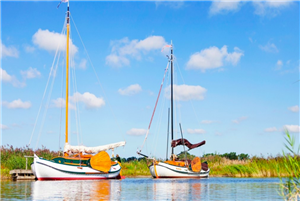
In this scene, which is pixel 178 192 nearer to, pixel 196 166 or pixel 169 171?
pixel 169 171

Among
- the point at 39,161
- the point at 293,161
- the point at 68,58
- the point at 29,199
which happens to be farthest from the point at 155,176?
the point at 293,161

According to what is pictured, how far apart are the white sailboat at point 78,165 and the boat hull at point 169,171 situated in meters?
4.16

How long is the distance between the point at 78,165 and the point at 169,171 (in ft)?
33.4

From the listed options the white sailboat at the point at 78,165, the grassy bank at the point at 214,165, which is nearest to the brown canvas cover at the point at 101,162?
the white sailboat at the point at 78,165

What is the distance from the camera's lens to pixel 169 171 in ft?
137

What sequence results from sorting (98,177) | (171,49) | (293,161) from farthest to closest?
(171,49)
(98,177)
(293,161)

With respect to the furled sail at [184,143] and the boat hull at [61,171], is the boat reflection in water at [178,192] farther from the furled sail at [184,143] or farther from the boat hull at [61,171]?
the furled sail at [184,143]

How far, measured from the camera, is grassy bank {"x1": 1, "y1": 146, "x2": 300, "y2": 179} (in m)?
37.4

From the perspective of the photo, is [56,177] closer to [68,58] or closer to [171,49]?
[68,58]

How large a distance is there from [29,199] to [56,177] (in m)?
20.0

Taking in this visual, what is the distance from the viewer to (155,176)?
41.5 m

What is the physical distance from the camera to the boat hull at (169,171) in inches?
1630

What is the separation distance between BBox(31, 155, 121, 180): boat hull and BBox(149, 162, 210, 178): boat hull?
539cm

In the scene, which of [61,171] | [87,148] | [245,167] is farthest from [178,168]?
[61,171]
